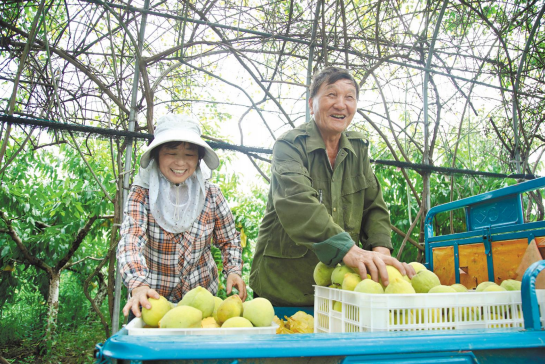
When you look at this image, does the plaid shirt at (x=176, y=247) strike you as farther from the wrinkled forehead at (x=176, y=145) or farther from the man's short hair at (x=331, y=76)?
the man's short hair at (x=331, y=76)

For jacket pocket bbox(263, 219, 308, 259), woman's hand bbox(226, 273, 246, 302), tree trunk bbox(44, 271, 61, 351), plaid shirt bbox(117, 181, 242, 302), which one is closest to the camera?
plaid shirt bbox(117, 181, 242, 302)

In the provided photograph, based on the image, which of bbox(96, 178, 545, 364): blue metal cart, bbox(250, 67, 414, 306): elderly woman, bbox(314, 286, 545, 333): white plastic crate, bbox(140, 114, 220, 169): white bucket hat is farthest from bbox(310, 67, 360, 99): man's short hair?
bbox(96, 178, 545, 364): blue metal cart

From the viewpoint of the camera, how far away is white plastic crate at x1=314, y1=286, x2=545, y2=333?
42.6 inches

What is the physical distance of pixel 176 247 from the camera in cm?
200

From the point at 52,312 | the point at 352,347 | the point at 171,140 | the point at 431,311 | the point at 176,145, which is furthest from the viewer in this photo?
the point at 52,312

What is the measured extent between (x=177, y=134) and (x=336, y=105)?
0.86m

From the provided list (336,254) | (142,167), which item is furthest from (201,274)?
(336,254)

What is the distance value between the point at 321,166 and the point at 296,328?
92 cm

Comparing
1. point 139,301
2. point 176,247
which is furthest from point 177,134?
point 139,301

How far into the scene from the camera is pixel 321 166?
7.09ft

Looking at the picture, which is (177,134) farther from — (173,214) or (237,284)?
(237,284)

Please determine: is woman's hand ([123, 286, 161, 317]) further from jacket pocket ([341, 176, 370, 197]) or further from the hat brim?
jacket pocket ([341, 176, 370, 197])

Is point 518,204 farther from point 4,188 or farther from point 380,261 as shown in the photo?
point 4,188

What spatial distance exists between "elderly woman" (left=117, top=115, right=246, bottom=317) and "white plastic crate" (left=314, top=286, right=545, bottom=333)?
95cm
